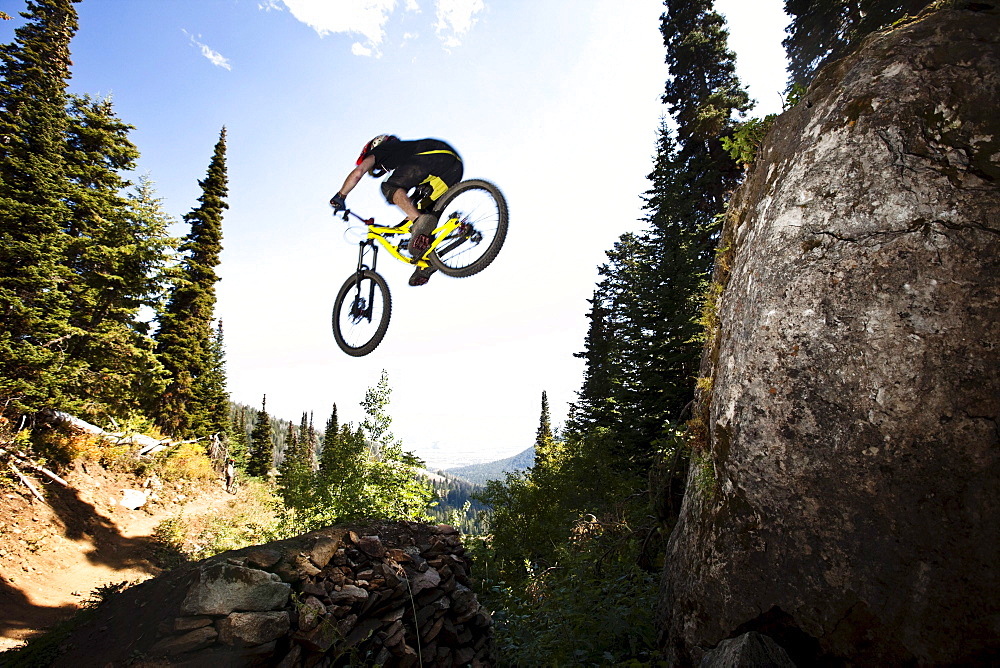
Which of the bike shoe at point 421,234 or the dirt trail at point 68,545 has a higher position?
the bike shoe at point 421,234

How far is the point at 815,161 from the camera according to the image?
358 cm

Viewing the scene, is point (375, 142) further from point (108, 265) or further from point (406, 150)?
point (108, 265)

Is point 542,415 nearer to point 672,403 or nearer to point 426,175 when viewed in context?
point 672,403

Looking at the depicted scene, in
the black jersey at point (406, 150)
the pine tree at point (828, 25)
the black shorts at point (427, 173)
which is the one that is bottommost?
the black shorts at point (427, 173)

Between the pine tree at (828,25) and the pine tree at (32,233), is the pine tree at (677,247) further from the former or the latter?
the pine tree at (32,233)

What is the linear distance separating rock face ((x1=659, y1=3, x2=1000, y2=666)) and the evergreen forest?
1.20m

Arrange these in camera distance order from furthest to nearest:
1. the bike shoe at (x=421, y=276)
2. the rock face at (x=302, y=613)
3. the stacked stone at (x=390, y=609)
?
the bike shoe at (x=421, y=276)
the stacked stone at (x=390, y=609)
the rock face at (x=302, y=613)

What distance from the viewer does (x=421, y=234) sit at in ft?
20.6

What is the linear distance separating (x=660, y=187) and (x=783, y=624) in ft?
47.8

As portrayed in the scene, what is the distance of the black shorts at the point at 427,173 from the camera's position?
19.9ft

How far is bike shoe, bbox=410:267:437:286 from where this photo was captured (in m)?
6.70

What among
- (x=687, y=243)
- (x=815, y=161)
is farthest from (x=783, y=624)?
(x=687, y=243)

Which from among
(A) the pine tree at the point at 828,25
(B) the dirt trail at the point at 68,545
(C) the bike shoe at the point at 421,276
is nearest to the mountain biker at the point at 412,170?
(C) the bike shoe at the point at 421,276

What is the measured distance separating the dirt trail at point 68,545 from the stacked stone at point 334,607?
4.99 meters
